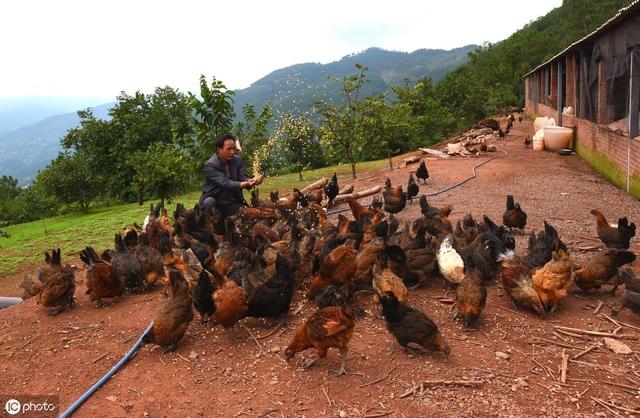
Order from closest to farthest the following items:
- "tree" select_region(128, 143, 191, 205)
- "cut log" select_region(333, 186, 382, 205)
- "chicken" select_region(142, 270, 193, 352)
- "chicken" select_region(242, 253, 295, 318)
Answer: "chicken" select_region(142, 270, 193, 352)
"chicken" select_region(242, 253, 295, 318)
"tree" select_region(128, 143, 191, 205)
"cut log" select_region(333, 186, 382, 205)

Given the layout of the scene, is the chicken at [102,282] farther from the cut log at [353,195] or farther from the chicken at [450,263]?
the cut log at [353,195]

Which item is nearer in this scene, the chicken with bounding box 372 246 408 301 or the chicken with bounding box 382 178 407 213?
the chicken with bounding box 372 246 408 301

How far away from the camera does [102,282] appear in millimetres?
6355

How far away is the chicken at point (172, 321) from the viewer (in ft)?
16.6

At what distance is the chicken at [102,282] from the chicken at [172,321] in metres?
1.55

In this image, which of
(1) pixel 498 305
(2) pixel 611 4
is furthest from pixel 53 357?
(2) pixel 611 4

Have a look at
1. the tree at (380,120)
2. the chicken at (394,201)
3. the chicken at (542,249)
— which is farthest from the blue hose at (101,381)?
the tree at (380,120)

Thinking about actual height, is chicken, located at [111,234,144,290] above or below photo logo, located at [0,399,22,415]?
above

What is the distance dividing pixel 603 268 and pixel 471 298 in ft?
6.24

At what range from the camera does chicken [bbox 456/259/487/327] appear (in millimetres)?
5234

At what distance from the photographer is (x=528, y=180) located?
45.0ft

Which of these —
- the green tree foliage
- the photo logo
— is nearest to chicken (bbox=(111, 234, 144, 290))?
the photo logo

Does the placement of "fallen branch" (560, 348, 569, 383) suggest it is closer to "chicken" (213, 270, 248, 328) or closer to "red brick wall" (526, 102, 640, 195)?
"chicken" (213, 270, 248, 328)

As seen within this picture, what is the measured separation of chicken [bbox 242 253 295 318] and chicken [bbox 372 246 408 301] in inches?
44.5
